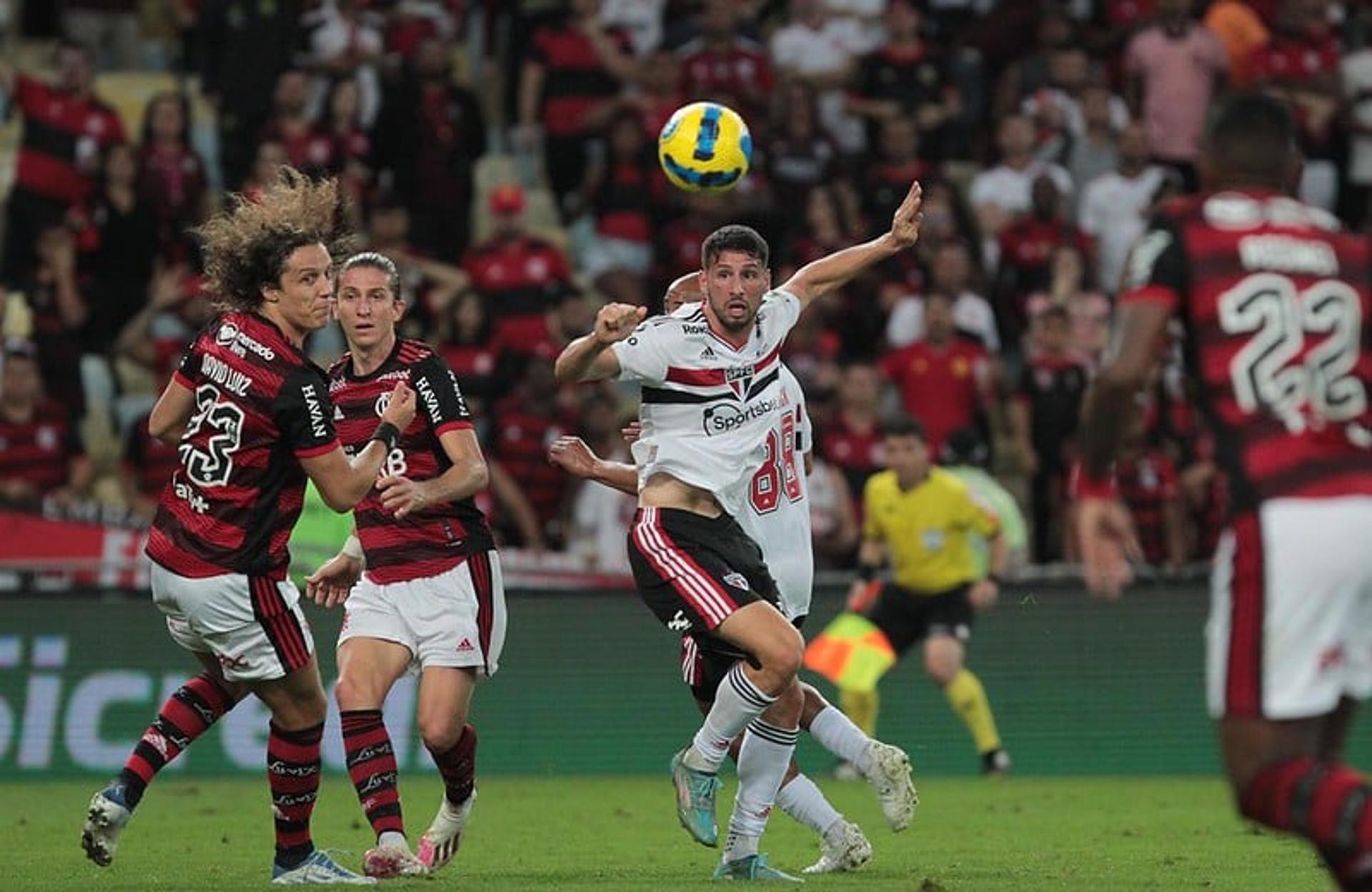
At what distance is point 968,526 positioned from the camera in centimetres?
1653

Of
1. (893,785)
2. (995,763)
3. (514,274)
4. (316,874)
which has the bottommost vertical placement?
(995,763)

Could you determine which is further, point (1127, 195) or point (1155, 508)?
point (1127, 195)

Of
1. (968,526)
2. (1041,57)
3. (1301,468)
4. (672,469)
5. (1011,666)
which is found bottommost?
(1011,666)

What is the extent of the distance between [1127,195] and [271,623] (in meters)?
12.3

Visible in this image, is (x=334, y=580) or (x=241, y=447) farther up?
(x=241, y=447)

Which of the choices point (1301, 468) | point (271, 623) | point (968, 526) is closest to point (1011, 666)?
point (968, 526)

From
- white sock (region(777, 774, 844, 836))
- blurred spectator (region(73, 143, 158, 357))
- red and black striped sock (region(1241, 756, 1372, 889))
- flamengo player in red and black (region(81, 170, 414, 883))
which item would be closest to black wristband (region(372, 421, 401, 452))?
flamengo player in red and black (region(81, 170, 414, 883))

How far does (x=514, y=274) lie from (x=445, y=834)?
9.48 meters

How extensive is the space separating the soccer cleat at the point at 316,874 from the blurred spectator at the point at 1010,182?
11.9 m

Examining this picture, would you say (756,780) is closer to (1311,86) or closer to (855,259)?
(855,259)

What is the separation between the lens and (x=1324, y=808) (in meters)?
5.68

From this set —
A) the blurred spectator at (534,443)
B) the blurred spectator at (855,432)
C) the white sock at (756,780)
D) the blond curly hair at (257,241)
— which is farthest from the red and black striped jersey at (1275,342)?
the blurred spectator at (534,443)

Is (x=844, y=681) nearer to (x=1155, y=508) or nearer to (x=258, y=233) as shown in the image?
(x=1155, y=508)

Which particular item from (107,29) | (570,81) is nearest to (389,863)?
(570,81)
